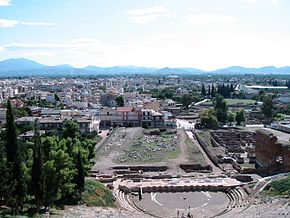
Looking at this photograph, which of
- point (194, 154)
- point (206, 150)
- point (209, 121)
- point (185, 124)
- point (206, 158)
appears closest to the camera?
point (206, 158)

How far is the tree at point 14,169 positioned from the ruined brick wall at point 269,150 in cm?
2840

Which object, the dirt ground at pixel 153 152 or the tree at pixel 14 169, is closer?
the tree at pixel 14 169

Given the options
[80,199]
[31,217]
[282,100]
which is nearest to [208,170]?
[80,199]

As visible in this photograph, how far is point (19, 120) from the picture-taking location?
258 ft

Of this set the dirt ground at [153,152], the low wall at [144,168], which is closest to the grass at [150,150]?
the dirt ground at [153,152]

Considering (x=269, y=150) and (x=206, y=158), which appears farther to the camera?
(x=206, y=158)

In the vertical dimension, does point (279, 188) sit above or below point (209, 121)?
above

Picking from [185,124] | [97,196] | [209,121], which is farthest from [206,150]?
[185,124]

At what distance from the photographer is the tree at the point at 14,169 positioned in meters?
25.5

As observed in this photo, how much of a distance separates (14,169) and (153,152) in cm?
3451

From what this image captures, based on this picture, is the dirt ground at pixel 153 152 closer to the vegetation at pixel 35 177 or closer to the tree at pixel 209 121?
the tree at pixel 209 121

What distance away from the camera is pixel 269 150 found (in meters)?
47.5

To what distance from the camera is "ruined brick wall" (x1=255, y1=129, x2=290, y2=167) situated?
45156 mm

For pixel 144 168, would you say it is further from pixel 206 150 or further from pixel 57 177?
pixel 57 177
